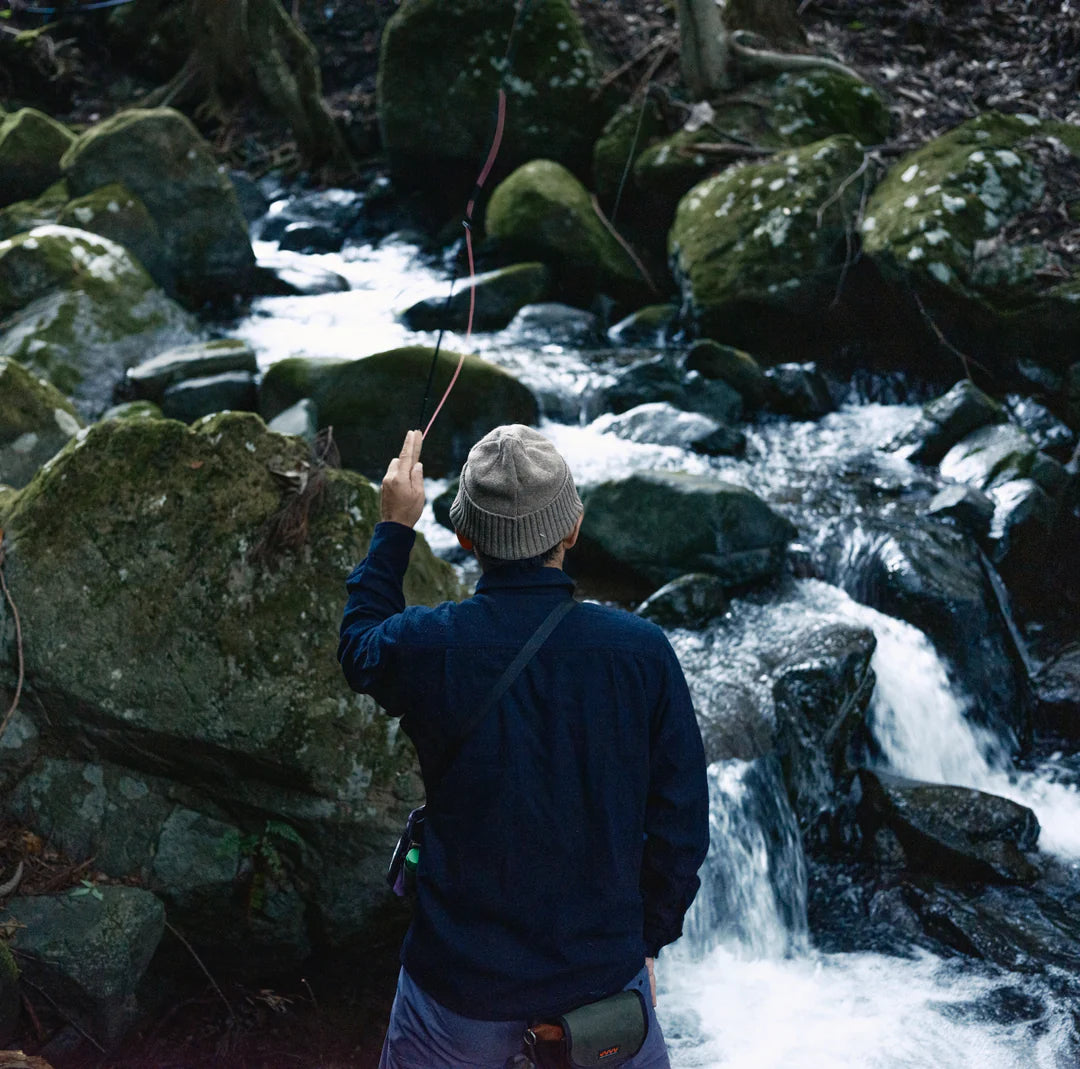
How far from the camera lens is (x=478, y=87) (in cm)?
1306

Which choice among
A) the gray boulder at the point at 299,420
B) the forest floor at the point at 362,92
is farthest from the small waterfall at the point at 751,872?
the gray boulder at the point at 299,420

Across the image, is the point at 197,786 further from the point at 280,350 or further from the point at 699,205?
the point at 699,205

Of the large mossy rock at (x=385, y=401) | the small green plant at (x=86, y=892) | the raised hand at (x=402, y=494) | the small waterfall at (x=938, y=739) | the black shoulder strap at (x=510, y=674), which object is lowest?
the small waterfall at (x=938, y=739)

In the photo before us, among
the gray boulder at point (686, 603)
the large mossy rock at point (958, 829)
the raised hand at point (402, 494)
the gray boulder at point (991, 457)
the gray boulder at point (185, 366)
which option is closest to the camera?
the raised hand at point (402, 494)

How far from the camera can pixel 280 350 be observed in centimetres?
1003

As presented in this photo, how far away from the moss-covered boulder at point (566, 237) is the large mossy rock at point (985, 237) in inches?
104

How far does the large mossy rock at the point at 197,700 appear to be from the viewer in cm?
358

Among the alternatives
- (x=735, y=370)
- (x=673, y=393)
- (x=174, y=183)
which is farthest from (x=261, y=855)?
(x=174, y=183)

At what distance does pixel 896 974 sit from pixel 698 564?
8.99 feet

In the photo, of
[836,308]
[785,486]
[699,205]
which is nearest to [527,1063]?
[785,486]

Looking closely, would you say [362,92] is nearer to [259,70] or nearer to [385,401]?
[259,70]

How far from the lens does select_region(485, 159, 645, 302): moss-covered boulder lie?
1097 centimetres

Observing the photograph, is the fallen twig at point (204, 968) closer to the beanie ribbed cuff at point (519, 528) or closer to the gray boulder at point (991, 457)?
the beanie ribbed cuff at point (519, 528)

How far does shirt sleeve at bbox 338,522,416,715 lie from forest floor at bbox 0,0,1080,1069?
2085mm
